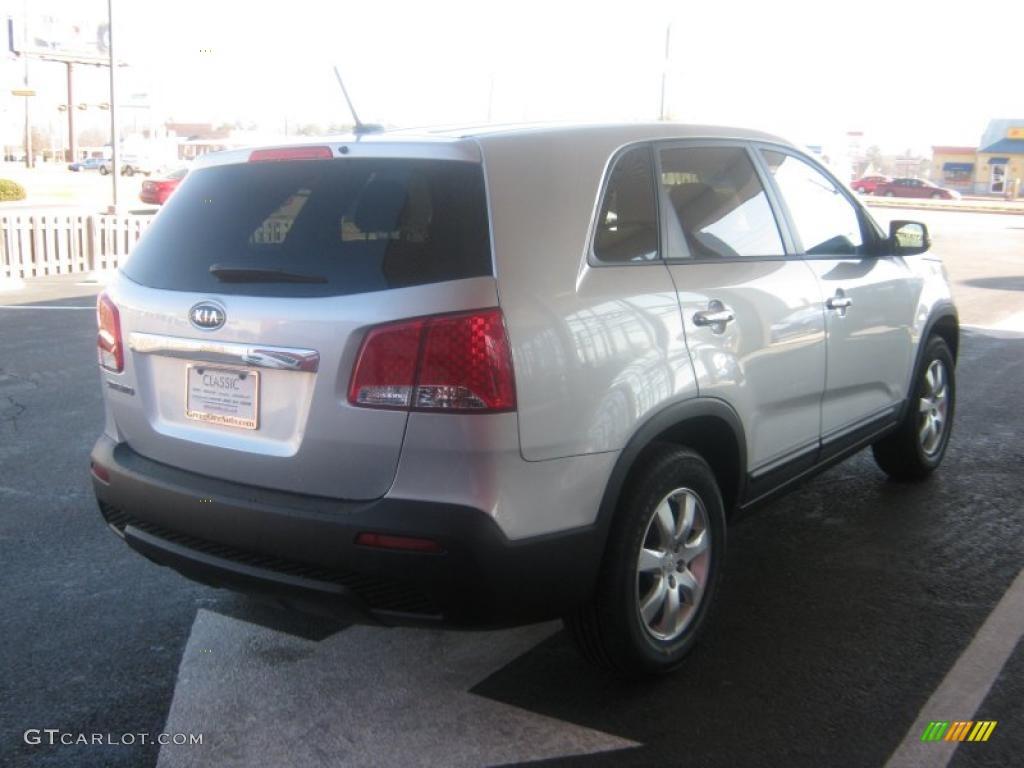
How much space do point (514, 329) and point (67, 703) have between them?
1.91 meters

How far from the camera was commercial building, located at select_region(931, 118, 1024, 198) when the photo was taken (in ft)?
241

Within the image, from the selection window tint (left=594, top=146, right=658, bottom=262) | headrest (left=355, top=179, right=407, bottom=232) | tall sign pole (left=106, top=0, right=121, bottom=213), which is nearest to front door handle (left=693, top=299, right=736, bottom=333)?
window tint (left=594, top=146, right=658, bottom=262)

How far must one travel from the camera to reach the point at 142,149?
6538 centimetres

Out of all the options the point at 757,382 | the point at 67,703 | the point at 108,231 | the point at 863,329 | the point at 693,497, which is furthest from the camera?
the point at 108,231

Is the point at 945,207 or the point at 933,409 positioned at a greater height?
the point at 933,409

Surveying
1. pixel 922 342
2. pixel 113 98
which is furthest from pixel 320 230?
pixel 113 98

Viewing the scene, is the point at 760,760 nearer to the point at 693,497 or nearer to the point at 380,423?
the point at 693,497

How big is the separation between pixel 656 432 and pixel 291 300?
1.20 meters

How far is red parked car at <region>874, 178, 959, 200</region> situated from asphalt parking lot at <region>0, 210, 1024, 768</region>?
2192 inches

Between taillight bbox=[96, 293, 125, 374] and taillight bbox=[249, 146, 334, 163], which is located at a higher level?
taillight bbox=[249, 146, 334, 163]

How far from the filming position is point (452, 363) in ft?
9.63

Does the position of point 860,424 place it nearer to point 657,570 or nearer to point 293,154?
point 657,570

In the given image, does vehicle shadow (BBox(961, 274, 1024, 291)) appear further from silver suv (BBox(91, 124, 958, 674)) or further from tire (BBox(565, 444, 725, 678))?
tire (BBox(565, 444, 725, 678))

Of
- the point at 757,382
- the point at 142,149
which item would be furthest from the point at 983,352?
the point at 142,149
